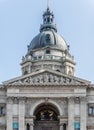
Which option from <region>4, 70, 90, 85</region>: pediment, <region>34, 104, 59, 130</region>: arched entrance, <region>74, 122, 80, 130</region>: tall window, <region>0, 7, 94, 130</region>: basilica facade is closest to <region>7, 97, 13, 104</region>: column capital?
<region>0, 7, 94, 130</region>: basilica facade

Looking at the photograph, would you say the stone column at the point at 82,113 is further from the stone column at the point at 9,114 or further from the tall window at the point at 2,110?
the tall window at the point at 2,110

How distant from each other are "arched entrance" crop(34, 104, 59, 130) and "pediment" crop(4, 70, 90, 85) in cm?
318

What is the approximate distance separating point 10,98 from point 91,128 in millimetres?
10345

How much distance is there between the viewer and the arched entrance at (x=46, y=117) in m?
65.6

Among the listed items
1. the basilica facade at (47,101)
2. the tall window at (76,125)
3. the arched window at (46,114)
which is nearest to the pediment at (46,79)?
the basilica facade at (47,101)

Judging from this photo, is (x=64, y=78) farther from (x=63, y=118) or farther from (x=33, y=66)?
(x=33, y=66)

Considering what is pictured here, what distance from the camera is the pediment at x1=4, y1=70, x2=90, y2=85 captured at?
64.1 metres

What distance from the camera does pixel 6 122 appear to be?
62719mm

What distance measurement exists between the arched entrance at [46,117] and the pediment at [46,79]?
3181 millimetres

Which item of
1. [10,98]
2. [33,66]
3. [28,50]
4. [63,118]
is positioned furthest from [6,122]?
[28,50]

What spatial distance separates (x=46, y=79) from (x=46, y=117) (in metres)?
5.42

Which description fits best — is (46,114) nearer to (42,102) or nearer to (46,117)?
(46,117)

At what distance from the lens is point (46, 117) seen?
66.8 meters

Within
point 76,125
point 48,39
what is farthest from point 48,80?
point 48,39
